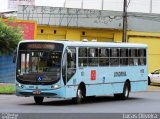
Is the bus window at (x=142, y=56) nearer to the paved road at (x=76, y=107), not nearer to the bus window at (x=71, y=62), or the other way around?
the paved road at (x=76, y=107)

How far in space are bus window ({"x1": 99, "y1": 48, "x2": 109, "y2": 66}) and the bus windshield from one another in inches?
126

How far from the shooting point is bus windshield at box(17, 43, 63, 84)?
2563 cm

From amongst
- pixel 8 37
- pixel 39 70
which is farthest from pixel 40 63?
pixel 8 37

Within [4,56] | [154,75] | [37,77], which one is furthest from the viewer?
[154,75]

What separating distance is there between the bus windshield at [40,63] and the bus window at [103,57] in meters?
3.21

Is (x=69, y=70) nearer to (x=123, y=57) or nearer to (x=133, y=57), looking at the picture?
(x=123, y=57)

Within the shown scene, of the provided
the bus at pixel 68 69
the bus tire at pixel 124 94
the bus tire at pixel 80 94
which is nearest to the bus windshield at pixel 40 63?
the bus at pixel 68 69

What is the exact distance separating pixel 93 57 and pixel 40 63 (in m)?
3.20

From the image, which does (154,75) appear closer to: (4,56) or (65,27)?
(65,27)

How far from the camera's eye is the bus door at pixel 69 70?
84.8ft

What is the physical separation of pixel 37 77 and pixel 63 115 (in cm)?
1189

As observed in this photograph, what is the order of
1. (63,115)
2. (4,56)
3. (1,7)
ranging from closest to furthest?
(63,115) → (4,56) → (1,7)

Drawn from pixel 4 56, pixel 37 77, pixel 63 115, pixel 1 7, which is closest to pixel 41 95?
pixel 37 77

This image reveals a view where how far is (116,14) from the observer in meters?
53.4
